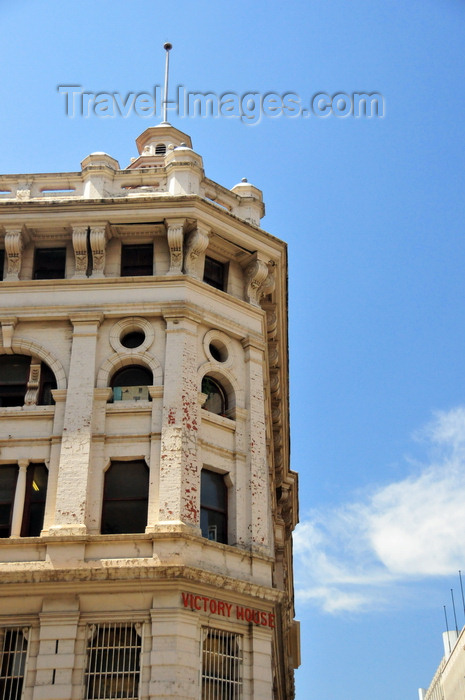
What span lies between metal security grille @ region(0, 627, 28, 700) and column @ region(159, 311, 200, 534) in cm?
426

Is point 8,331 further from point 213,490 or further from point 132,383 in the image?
point 213,490

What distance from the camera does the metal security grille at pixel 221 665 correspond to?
835 inches

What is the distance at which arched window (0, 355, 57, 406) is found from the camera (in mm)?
24875

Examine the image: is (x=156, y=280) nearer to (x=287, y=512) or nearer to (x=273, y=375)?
(x=273, y=375)

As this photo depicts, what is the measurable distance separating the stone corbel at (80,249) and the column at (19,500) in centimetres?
604

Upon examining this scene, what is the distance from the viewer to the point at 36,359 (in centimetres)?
2533

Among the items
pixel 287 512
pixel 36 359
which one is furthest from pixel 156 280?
pixel 287 512

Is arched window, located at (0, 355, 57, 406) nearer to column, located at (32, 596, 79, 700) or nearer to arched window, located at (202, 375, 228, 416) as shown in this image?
arched window, located at (202, 375, 228, 416)

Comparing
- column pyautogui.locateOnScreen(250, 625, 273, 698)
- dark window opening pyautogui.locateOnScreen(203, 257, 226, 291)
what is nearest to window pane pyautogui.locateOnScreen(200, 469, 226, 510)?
column pyautogui.locateOnScreen(250, 625, 273, 698)

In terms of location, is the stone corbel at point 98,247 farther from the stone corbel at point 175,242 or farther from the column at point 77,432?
the stone corbel at point 175,242

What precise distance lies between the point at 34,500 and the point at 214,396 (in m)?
5.90

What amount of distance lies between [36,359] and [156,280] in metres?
4.08

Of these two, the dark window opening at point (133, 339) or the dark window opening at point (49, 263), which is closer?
the dark window opening at point (133, 339)

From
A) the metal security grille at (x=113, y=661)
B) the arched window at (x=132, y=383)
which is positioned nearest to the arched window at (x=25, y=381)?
the arched window at (x=132, y=383)
